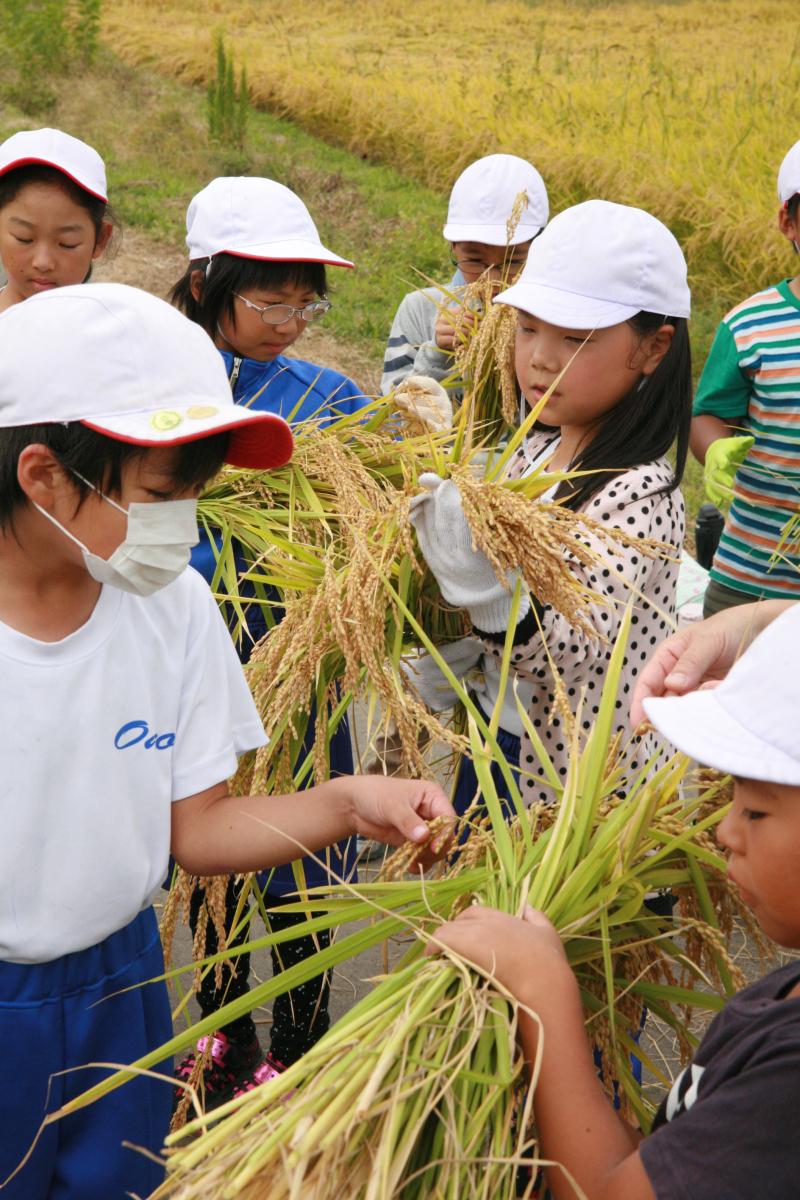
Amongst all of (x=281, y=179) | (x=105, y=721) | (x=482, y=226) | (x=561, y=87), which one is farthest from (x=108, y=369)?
(x=561, y=87)

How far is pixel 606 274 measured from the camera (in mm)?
2164

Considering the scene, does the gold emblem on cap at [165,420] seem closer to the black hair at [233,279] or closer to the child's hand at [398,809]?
the child's hand at [398,809]

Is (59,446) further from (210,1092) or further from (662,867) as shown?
(210,1092)

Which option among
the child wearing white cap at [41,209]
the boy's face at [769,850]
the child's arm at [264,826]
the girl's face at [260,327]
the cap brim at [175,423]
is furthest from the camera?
the child wearing white cap at [41,209]

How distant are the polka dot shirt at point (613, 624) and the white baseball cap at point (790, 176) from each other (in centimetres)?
139

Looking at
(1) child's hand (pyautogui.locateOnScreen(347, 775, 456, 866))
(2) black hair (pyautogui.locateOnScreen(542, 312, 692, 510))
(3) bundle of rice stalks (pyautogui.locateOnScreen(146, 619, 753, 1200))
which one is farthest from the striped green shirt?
(1) child's hand (pyautogui.locateOnScreen(347, 775, 456, 866))

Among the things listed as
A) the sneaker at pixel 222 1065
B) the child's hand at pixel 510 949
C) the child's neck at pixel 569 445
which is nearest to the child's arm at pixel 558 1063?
the child's hand at pixel 510 949

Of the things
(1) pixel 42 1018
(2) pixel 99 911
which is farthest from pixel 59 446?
(1) pixel 42 1018

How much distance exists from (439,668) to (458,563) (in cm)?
35

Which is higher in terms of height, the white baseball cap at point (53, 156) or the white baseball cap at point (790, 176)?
the white baseball cap at point (790, 176)

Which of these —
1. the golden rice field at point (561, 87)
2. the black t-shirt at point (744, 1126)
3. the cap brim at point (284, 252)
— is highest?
the cap brim at point (284, 252)

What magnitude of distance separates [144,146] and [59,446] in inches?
534

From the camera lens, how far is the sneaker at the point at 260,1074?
2.66 m

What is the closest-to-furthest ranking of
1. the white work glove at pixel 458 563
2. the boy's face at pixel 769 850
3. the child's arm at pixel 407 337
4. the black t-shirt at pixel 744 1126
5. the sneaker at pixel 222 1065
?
the black t-shirt at pixel 744 1126 < the boy's face at pixel 769 850 < the white work glove at pixel 458 563 < the sneaker at pixel 222 1065 < the child's arm at pixel 407 337
